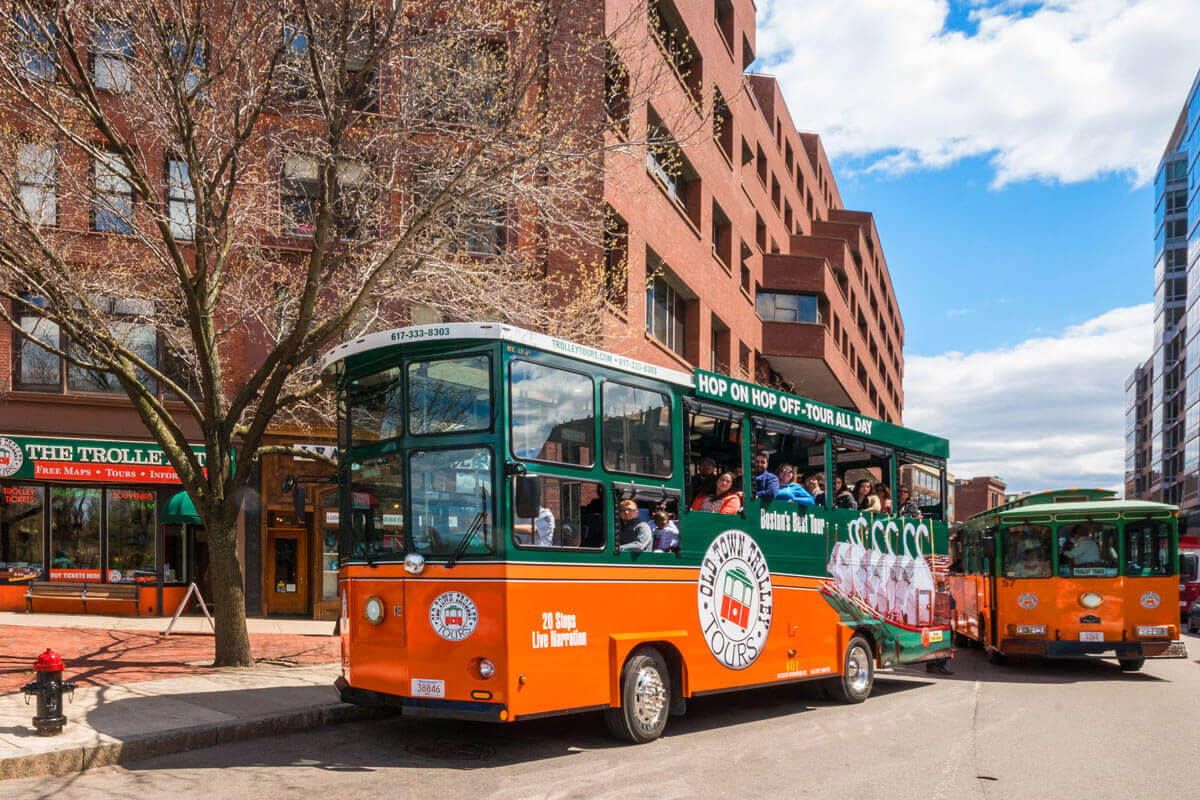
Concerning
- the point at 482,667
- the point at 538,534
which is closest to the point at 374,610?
the point at 482,667

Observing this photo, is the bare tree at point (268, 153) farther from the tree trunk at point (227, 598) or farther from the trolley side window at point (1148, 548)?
the trolley side window at point (1148, 548)

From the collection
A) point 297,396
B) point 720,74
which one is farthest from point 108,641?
point 720,74

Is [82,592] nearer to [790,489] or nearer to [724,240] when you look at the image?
[790,489]

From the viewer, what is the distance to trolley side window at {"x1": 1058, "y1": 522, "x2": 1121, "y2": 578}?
52.3ft

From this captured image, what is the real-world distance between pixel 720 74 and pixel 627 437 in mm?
24143

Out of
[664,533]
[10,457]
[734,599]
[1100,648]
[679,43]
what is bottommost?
[1100,648]

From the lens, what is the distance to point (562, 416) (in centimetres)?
860

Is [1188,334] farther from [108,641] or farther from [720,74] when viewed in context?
[108,641]

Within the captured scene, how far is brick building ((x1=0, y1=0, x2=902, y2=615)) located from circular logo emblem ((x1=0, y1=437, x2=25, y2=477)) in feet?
0.10

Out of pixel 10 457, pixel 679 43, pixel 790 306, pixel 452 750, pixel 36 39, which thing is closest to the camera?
pixel 452 750

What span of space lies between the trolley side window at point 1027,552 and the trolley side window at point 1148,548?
45.9 inches

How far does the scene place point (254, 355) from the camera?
2225cm

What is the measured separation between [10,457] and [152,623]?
504 cm

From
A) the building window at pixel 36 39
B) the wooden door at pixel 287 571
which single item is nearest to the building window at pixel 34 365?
the wooden door at pixel 287 571
